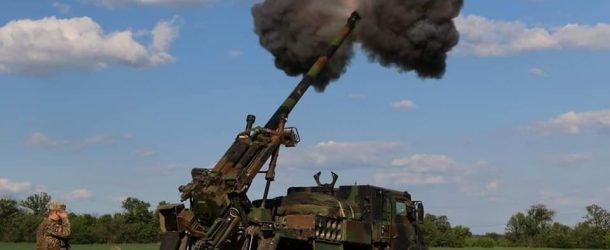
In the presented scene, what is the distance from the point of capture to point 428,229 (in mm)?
60375

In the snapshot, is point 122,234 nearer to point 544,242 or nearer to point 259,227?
point 544,242

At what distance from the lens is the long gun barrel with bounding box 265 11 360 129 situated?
640 inches

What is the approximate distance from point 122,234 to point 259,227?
156ft

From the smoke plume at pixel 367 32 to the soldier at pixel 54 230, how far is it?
8861 mm

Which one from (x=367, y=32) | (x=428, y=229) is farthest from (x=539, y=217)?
(x=367, y=32)

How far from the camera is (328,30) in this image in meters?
21.3

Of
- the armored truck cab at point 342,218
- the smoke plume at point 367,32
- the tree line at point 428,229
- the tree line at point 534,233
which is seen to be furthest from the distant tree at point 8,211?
the armored truck cab at point 342,218

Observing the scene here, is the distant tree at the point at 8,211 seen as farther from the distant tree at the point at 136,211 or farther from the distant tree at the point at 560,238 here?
the distant tree at the point at 560,238

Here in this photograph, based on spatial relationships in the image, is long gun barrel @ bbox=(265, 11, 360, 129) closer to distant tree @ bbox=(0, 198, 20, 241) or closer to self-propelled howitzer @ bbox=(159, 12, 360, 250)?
self-propelled howitzer @ bbox=(159, 12, 360, 250)

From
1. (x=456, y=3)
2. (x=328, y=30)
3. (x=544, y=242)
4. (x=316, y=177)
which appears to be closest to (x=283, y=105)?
(x=316, y=177)

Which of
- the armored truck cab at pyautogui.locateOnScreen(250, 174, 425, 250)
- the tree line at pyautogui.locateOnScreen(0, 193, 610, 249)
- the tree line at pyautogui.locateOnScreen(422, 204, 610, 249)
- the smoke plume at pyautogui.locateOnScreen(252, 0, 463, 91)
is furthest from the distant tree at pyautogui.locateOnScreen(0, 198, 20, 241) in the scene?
the armored truck cab at pyautogui.locateOnScreen(250, 174, 425, 250)

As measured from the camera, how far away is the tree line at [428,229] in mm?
60375

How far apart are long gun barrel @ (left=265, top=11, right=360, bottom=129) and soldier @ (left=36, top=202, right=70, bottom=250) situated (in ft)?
14.2

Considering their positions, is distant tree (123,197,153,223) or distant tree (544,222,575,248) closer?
distant tree (123,197,153,223)
